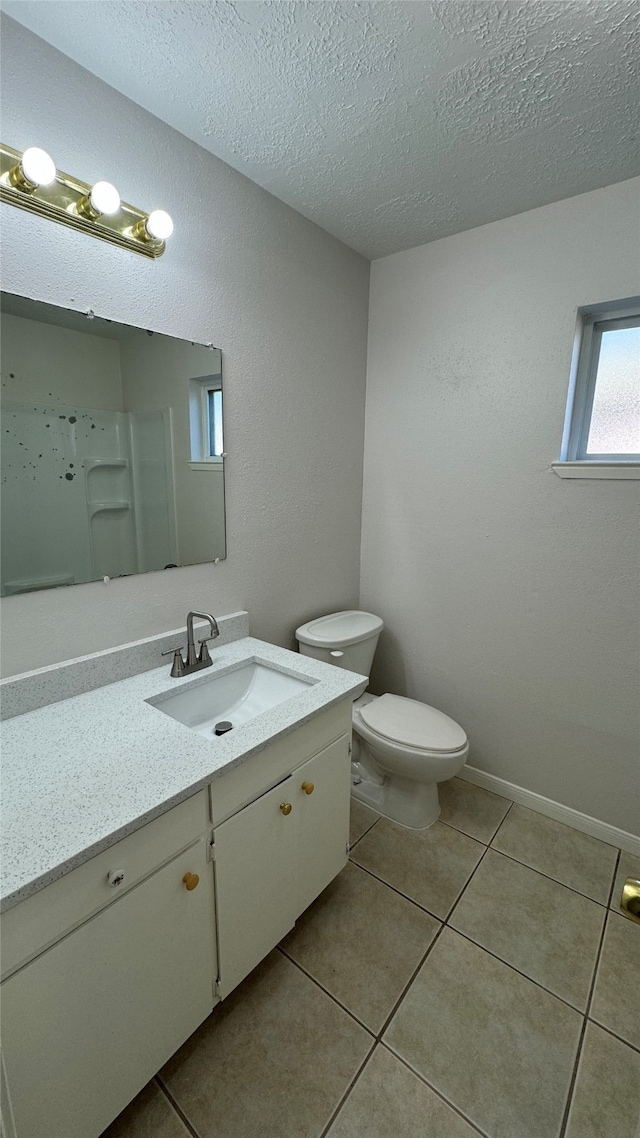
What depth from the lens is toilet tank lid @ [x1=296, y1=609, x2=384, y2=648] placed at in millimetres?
1903

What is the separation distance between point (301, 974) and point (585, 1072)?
73cm

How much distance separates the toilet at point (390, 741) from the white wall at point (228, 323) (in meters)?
0.20

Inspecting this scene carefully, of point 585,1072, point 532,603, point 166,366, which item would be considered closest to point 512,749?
point 532,603

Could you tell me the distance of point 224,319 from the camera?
1517 millimetres

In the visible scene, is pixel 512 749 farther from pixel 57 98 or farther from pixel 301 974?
pixel 57 98

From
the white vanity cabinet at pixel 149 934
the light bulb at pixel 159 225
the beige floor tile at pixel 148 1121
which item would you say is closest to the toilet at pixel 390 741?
the white vanity cabinet at pixel 149 934

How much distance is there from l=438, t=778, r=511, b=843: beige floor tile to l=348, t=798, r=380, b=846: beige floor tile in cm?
30

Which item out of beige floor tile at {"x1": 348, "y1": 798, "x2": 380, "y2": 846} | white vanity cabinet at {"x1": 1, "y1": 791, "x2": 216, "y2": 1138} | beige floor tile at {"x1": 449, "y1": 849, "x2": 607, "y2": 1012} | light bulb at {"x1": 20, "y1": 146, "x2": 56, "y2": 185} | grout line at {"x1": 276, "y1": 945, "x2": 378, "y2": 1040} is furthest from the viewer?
beige floor tile at {"x1": 348, "y1": 798, "x2": 380, "y2": 846}

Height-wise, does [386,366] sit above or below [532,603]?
above

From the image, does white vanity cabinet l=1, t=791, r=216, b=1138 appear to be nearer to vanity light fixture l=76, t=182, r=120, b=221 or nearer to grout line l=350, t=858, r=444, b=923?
grout line l=350, t=858, r=444, b=923

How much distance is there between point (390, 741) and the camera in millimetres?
1756

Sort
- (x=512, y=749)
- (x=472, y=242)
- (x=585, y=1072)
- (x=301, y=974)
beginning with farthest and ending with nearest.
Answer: (x=512, y=749) < (x=472, y=242) < (x=301, y=974) < (x=585, y=1072)

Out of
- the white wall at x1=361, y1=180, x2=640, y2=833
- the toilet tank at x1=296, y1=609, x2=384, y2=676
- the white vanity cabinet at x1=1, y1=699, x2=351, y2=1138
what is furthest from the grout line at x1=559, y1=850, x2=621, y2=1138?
the toilet tank at x1=296, y1=609, x2=384, y2=676

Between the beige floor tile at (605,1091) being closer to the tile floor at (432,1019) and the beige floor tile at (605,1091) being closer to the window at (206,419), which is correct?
the tile floor at (432,1019)
